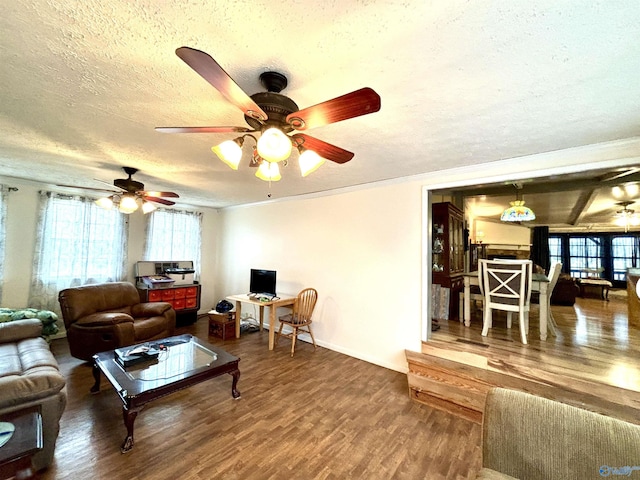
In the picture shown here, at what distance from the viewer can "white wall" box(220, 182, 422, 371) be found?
128 inches

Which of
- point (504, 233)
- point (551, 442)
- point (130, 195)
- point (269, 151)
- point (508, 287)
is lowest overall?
point (551, 442)

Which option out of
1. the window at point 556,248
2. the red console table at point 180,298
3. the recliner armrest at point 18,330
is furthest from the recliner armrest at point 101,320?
the window at point 556,248

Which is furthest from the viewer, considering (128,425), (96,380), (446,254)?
(446,254)

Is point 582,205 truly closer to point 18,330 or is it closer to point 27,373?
point 27,373

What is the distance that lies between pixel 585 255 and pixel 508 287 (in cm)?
926

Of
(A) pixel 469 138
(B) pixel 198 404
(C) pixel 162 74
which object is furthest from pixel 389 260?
(C) pixel 162 74

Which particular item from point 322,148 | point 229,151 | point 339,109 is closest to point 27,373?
point 229,151

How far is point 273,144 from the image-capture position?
1.24 m

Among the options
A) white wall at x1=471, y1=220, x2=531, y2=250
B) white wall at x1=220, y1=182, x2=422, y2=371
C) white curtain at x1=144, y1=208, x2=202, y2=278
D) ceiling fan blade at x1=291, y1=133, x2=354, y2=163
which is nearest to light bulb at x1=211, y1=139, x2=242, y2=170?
ceiling fan blade at x1=291, y1=133, x2=354, y2=163

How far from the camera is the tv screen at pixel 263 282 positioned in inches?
169

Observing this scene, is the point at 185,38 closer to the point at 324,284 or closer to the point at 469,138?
the point at 469,138

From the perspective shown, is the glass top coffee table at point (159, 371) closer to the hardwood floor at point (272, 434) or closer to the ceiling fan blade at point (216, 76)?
the hardwood floor at point (272, 434)

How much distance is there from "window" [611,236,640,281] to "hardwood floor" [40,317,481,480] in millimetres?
10554

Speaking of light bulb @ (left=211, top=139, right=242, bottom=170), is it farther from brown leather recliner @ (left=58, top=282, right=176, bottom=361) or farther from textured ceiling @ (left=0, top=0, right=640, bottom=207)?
brown leather recliner @ (left=58, top=282, right=176, bottom=361)
